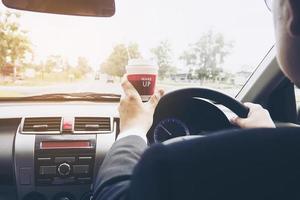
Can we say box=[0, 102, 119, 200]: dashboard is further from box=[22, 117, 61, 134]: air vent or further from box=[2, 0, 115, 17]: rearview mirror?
box=[2, 0, 115, 17]: rearview mirror

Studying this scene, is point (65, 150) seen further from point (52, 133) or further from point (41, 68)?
point (41, 68)

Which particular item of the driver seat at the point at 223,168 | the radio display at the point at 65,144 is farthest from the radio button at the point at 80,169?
the driver seat at the point at 223,168

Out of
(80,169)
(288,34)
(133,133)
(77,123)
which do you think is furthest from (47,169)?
(288,34)

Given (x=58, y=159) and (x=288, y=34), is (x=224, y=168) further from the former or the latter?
(x=58, y=159)

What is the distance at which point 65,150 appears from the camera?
10.2 feet

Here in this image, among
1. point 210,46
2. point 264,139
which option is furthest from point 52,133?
point 264,139

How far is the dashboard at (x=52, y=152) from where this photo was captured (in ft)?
10.2

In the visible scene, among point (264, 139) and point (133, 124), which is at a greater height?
point (264, 139)

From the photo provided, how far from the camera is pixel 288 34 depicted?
1485 mm

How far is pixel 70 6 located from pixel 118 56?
0.86m

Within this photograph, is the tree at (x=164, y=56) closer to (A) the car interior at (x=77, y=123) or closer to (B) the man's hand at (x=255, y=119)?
(A) the car interior at (x=77, y=123)

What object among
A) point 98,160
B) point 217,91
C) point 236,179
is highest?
point 236,179

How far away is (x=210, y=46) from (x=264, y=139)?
95.7 inches

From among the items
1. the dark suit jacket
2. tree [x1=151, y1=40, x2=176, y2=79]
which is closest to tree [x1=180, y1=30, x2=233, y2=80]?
tree [x1=151, y1=40, x2=176, y2=79]
